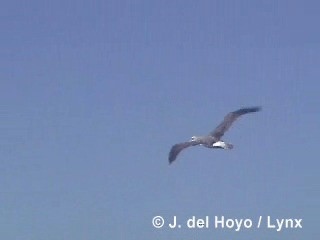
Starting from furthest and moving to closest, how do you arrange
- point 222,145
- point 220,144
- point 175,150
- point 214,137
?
point 214,137, point 175,150, point 220,144, point 222,145

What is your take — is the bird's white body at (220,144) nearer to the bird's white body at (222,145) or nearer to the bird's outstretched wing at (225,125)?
the bird's white body at (222,145)

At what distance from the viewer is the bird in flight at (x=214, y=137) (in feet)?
123

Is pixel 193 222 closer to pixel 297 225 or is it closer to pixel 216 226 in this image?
pixel 216 226

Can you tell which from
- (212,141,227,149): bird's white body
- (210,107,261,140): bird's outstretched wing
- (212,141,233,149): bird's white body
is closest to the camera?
(212,141,233,149): bird's white body

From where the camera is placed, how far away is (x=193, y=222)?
125 feet

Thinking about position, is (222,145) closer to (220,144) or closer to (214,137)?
(220,144)

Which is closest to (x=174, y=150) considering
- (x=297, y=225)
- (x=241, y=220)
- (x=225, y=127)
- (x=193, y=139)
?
(x=193, y=139)

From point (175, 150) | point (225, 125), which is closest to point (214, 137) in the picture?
point (225, 125)

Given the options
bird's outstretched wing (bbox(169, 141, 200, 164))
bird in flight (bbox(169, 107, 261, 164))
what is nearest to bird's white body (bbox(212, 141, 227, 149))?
bird in flight (bbox(169, 107, 261, 164))

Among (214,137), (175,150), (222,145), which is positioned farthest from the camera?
(214,137)

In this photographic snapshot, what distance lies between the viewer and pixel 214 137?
38.2 metres

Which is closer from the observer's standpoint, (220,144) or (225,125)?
(220,144)

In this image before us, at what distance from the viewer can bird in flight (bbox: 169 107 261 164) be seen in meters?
37.6

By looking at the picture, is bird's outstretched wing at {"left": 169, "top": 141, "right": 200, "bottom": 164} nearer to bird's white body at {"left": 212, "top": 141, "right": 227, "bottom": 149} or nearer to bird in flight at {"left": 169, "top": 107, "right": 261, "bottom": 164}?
bird in flight at {"left": 169, "top": 107, "right": 261, "bottom": 164}
